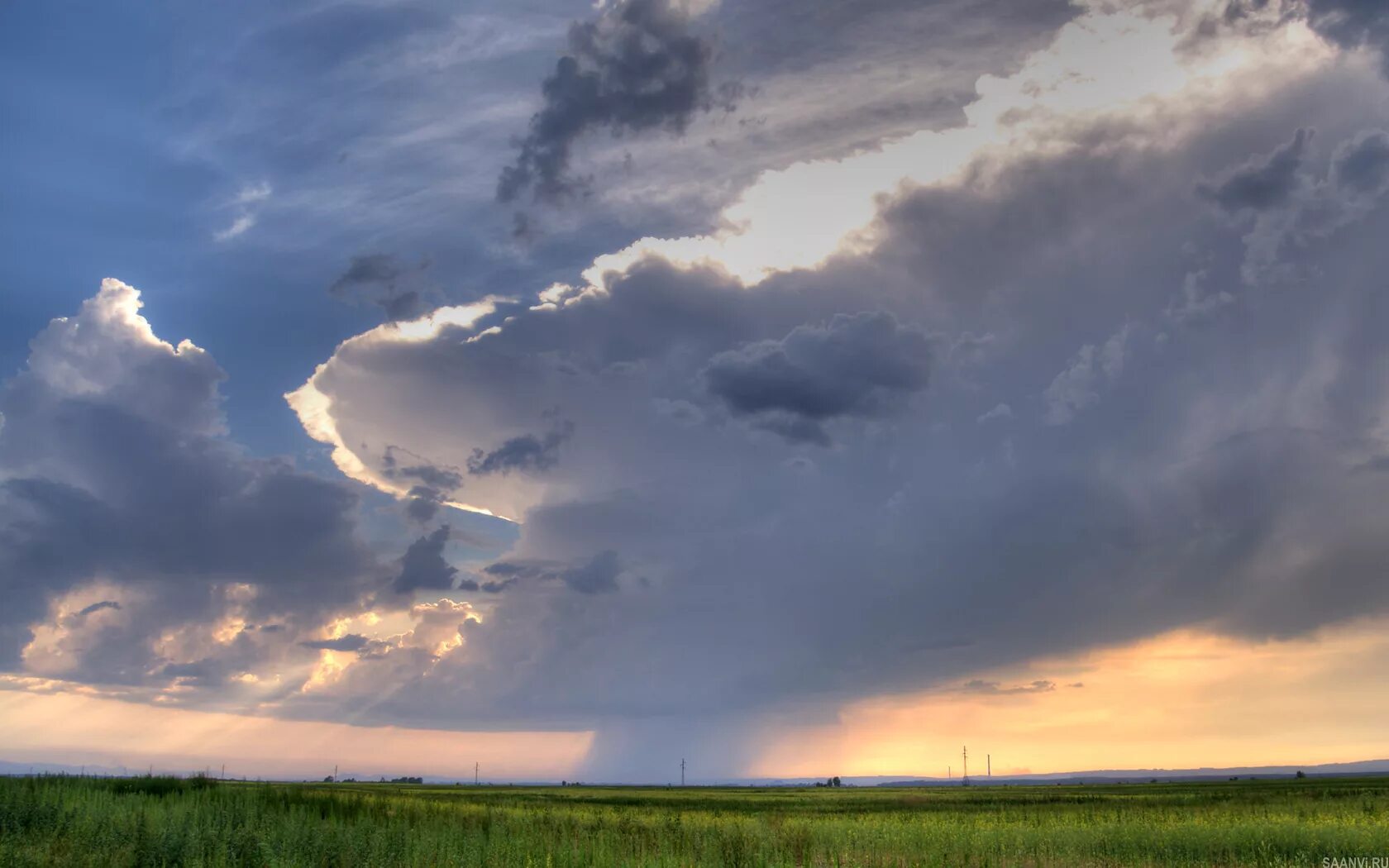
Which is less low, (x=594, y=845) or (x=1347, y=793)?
(x=594, y=845)

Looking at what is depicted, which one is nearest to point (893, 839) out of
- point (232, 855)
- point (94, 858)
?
point (232, 855)

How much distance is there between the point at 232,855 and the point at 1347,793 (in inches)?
3590

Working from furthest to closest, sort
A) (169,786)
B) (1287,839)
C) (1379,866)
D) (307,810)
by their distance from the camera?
(169,786), (307,810), (1287,839), (1379,866)

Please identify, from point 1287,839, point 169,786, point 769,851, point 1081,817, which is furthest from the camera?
point 1081,817

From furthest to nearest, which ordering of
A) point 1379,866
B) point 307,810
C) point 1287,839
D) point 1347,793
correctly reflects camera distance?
point 1347,793 < point 307,810 < point 1287,839 < point 1379,866

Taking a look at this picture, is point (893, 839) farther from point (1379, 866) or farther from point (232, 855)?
point (232, 855)

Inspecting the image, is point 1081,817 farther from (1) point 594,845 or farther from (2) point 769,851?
(1) point 594,845

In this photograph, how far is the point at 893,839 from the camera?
98.0 feet

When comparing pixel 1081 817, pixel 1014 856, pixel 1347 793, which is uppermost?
pixel 1014 856

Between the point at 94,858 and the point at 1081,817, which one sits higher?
the point at 94,858

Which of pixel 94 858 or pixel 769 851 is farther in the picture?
pixel 769 851

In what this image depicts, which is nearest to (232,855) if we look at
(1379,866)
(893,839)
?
(893,839)

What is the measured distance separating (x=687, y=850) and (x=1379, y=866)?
60.2 feet

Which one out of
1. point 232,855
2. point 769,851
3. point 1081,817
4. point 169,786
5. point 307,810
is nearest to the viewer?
point 232,855
